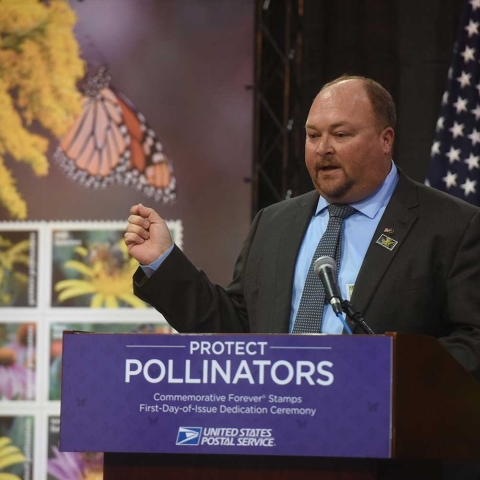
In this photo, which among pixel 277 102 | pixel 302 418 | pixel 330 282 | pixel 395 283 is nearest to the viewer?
pixel 302 418

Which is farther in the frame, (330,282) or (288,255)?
(288,255)

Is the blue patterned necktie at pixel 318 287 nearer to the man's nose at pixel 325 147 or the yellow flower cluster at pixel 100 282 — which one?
the man's nose at pixel 325 147

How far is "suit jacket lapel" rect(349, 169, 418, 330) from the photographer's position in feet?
8.46

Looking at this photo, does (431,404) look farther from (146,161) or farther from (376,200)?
(146,161)

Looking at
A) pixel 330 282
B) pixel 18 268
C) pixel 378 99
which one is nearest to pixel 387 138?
pixel 378 99

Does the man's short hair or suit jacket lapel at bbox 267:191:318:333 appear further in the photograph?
the man's short hair

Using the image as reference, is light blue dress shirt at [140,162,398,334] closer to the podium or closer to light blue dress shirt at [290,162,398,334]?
light blue dress shirt at [290,162,398,334]

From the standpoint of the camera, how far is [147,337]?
2.02 meters

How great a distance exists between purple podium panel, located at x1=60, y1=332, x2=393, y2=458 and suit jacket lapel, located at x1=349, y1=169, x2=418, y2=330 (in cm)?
58

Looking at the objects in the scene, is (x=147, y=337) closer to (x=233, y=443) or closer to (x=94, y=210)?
(x=233, y=443)

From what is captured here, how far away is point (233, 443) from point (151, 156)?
314 centimetres

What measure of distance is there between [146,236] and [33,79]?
281 cm

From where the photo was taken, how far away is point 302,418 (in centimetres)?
191

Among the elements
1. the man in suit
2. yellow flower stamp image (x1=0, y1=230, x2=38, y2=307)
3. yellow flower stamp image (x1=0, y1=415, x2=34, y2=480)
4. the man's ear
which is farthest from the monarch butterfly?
the man's ear
